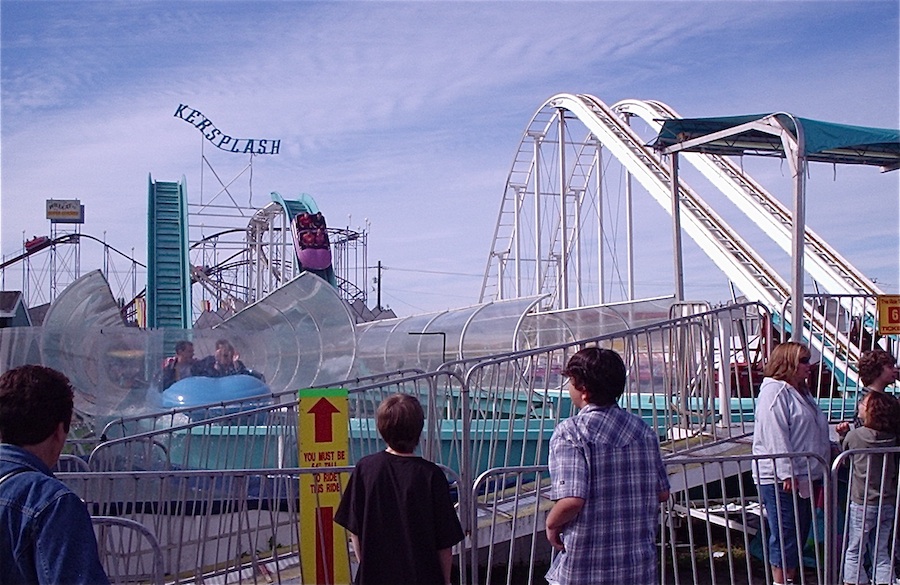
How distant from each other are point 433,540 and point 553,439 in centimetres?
66

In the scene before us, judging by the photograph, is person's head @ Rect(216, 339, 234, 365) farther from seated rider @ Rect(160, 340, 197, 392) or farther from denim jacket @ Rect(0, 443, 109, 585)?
denim jacket @ Rect(0, 443, 109, 585)

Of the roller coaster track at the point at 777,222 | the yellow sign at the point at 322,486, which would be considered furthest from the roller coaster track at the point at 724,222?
the yellow sign at the point at 322,486

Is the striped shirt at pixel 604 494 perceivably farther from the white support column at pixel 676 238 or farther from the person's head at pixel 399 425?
the white support column at pixel 676 238

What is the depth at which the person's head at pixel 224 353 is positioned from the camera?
40.4 feet

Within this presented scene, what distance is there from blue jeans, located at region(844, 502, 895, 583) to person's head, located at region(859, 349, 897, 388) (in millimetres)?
938

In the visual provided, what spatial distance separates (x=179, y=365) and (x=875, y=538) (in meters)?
9.14

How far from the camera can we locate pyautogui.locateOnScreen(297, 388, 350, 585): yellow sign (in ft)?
16.0

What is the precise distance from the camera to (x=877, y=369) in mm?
6105

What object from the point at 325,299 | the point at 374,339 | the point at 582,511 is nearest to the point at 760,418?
the point at 582,511

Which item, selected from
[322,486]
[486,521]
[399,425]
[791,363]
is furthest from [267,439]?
[791,363]

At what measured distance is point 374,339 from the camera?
1598cm

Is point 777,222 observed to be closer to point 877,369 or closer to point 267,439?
point 877,369

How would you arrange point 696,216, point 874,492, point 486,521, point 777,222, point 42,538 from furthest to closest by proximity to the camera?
point 696,216 → point 777,222 → point 486,521 → point 874,492 → point 42,538

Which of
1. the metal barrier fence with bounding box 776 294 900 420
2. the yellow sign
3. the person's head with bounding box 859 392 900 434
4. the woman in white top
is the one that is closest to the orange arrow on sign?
the yellow sign
